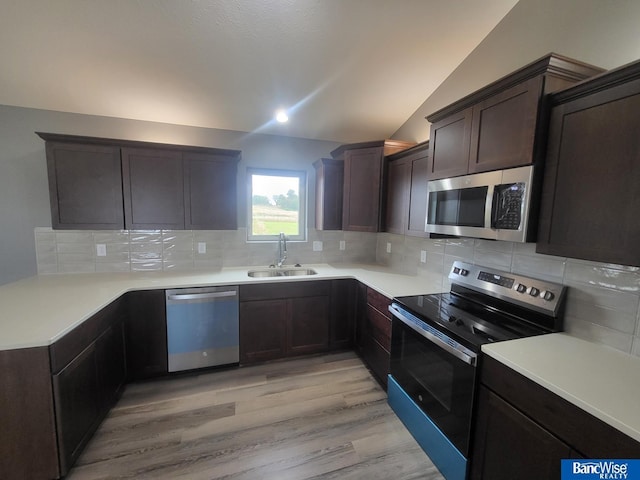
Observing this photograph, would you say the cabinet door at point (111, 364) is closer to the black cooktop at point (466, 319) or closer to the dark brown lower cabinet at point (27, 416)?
the dark brown lower cabinet at point (27, 416)

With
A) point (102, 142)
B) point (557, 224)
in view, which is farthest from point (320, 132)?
point (557, 224)

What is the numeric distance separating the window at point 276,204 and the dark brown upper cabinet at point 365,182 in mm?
628

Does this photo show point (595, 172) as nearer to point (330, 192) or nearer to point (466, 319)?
point (466, 319)

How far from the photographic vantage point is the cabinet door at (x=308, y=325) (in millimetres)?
2629

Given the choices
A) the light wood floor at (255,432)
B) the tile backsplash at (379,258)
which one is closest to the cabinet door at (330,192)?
the tile backsplash at (379,258)

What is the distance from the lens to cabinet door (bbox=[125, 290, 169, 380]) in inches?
86.9

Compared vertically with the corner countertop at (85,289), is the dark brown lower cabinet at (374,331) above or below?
below

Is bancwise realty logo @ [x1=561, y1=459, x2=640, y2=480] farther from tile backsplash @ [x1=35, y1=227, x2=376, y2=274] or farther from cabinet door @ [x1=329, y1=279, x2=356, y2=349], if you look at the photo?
tile backsplash @ [x1=35, y1=227, x2=376, y2=274]

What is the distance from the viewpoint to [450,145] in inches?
72.4

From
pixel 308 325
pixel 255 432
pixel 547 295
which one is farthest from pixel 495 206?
pixel 255 432

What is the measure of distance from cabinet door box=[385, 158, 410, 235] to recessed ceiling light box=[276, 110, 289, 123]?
3.99ft

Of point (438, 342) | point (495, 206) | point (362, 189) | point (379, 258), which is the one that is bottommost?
point (438, 342)

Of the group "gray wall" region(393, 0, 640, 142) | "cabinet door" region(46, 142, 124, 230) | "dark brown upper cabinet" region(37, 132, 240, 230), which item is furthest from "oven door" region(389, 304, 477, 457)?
"cabinet door" region(46, 142, 124, 230)

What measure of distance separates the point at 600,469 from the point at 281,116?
10.2 ft
